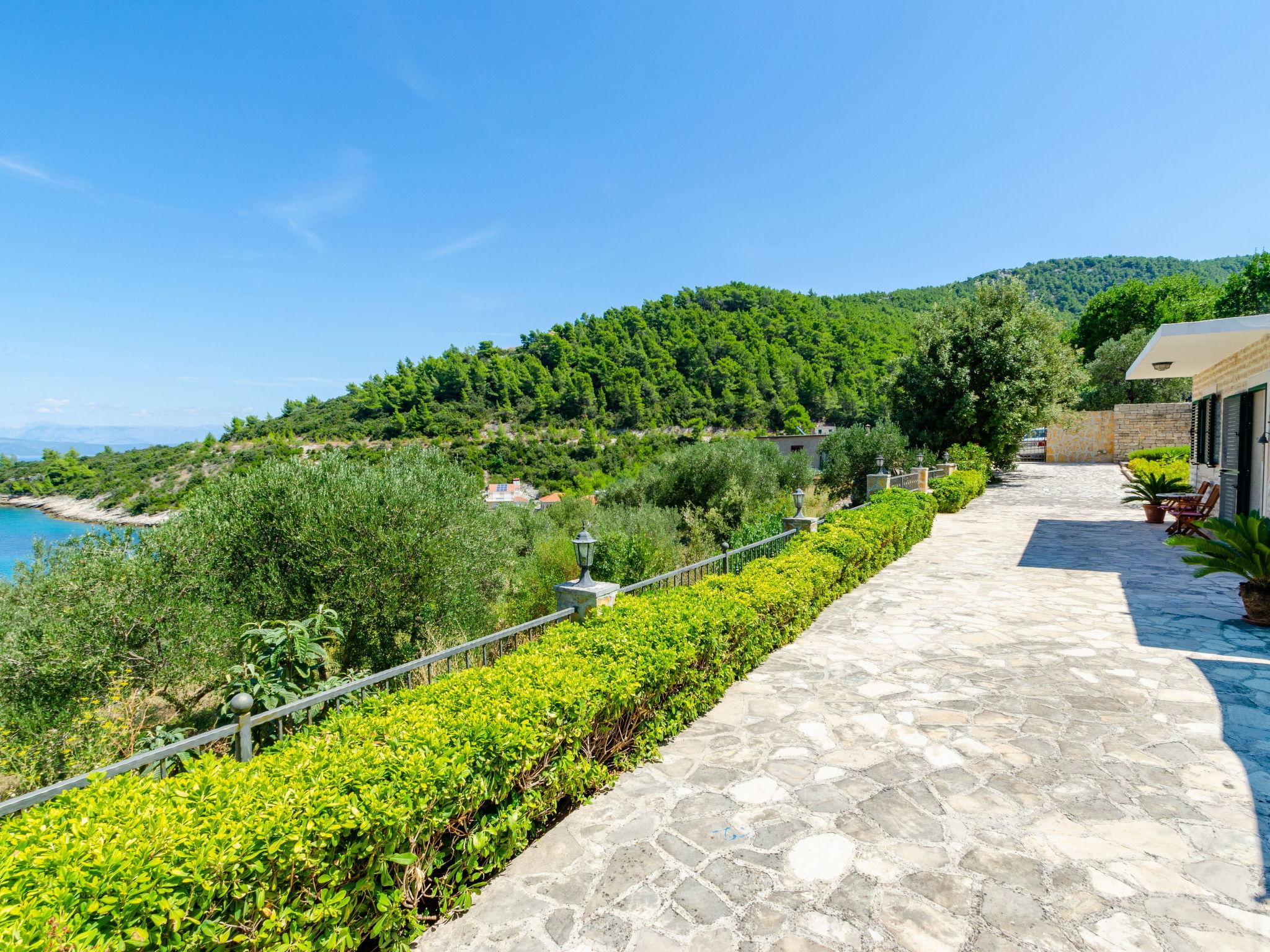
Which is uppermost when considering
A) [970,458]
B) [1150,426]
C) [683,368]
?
[683,368]

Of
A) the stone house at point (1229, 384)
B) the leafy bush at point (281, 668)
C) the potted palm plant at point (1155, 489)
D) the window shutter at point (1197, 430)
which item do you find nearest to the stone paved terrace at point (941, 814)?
the leafy bush at point (281, 668)

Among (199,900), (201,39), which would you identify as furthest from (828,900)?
(201,39)

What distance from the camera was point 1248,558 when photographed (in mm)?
5875

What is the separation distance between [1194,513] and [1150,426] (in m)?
22.5

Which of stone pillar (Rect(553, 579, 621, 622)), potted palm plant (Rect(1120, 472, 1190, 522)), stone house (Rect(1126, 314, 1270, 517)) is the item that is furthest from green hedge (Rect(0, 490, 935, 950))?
potted palm plant (Rect(1120, 472, 1190, 522))

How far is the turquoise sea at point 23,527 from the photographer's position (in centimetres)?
3344

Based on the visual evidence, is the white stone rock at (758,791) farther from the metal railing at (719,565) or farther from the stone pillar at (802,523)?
Answer: the stone pillar at (802,523)

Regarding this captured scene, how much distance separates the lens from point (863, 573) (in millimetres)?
8508

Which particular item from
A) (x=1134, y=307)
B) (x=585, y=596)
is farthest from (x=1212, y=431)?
(x=1134, y=307)

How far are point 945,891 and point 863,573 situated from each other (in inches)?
247

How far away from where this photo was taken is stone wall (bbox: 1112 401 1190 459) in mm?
27109

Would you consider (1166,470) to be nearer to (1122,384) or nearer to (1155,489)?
(1155,489)

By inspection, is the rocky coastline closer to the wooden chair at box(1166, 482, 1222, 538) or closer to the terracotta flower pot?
the terracotta flower pot

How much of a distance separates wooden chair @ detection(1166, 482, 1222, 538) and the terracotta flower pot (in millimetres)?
4881
